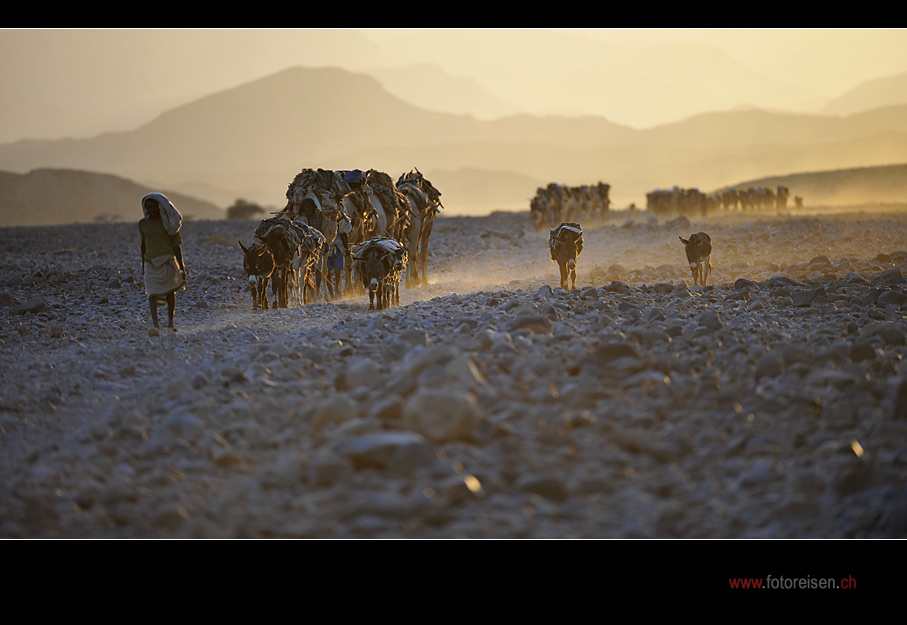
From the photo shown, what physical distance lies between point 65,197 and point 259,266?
8676cm

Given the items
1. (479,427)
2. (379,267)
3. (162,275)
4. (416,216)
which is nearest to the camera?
(479,427)

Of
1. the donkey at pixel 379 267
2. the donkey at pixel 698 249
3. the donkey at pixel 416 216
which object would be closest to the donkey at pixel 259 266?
the donkey at pixel 379 267

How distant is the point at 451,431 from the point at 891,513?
9.40 feet

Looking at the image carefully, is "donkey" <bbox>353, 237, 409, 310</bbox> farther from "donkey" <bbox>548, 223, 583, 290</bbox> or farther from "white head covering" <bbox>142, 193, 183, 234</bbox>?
"white head covering" <bbox>142, 193, 183, 234</bbox>

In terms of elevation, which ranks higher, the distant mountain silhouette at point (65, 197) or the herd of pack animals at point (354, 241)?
the distant mountain silhouette at point (65, 197)

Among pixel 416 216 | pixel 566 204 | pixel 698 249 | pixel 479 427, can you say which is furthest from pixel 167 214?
pixel 566 204

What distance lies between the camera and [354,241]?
17.3 m

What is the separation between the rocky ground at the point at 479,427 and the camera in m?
5.02

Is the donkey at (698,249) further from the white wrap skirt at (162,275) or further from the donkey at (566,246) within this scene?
the white wrap skirt at (162,275)

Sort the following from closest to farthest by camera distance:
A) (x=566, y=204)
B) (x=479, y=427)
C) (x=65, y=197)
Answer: (x=479, y=427) < (x=566, y=204) < (x=65, y=197)

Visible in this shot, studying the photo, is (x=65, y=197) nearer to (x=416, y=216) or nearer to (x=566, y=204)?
(x=566, y=204)

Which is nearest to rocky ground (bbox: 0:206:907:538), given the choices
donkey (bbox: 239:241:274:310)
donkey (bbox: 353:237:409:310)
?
donkey (bbox: 353:237:409:310)

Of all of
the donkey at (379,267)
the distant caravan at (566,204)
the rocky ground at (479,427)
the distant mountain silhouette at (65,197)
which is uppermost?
the distant mountain silhouette at (65,197)

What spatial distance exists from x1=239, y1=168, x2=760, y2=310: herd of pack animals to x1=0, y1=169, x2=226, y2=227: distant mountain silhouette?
6287 cm
